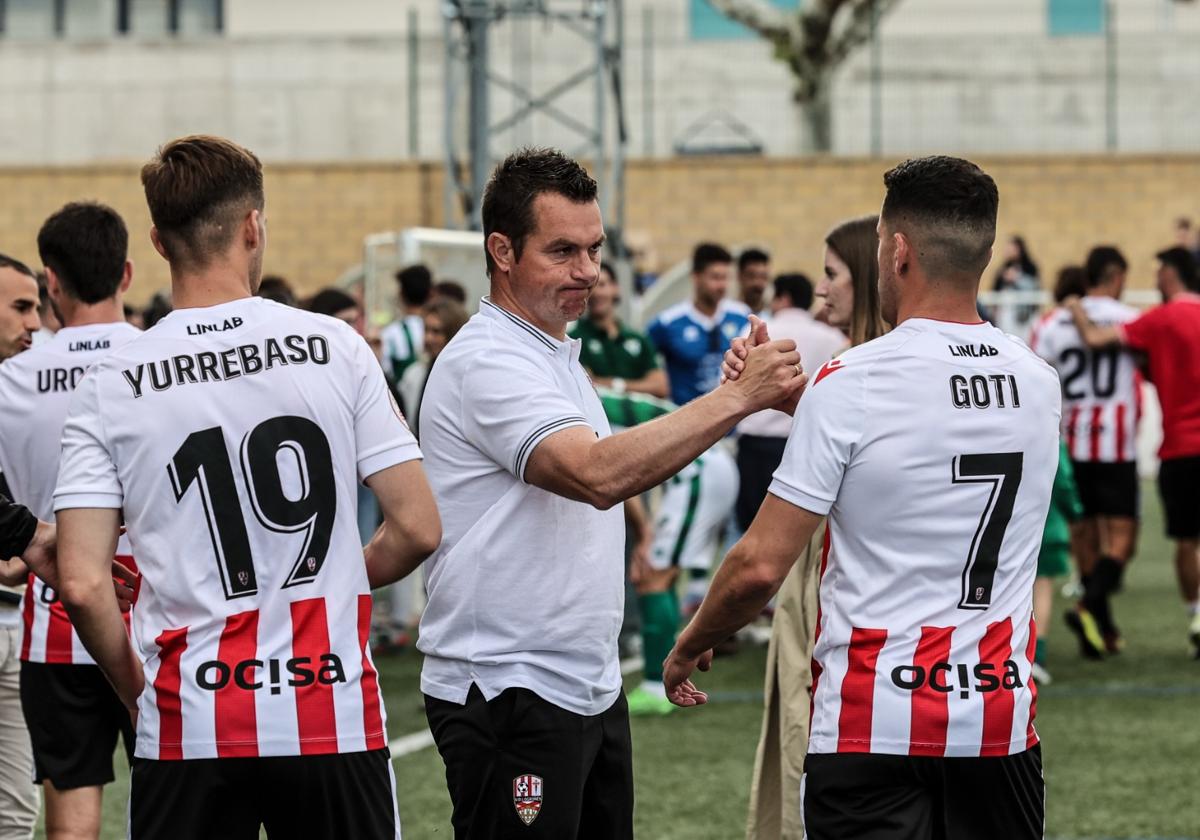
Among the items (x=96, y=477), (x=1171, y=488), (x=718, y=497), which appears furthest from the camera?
(x=1171, y=488)

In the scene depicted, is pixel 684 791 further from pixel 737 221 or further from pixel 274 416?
pixel 737 221

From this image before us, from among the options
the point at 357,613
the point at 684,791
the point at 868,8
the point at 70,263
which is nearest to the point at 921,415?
the point at 357,613

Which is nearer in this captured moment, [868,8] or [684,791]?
[684,791]

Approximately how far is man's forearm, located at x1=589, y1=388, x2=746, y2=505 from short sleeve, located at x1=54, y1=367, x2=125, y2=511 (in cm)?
96

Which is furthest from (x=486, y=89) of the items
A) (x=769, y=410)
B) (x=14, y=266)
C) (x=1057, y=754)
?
(x=14, y=266)

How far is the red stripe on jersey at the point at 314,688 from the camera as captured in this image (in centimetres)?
350

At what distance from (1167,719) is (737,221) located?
51.1ft

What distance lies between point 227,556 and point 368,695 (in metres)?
0.40

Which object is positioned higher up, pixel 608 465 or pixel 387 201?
pixel 387 201

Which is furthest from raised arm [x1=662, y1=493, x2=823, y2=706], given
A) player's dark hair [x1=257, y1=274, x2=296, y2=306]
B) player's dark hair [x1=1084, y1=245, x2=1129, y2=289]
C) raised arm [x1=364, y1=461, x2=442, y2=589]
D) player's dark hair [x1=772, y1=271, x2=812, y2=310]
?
player's dark hair [x1=1084, y1=245, x2=1129, y2=289]

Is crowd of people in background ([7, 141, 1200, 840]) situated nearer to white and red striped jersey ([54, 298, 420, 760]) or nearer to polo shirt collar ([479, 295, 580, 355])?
polo shirt collar ([479, 295, 580, 355])

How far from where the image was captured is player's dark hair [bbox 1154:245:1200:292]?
35.6ft

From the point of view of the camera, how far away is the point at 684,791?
714 centimetres

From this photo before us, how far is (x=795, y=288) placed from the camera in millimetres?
11438
